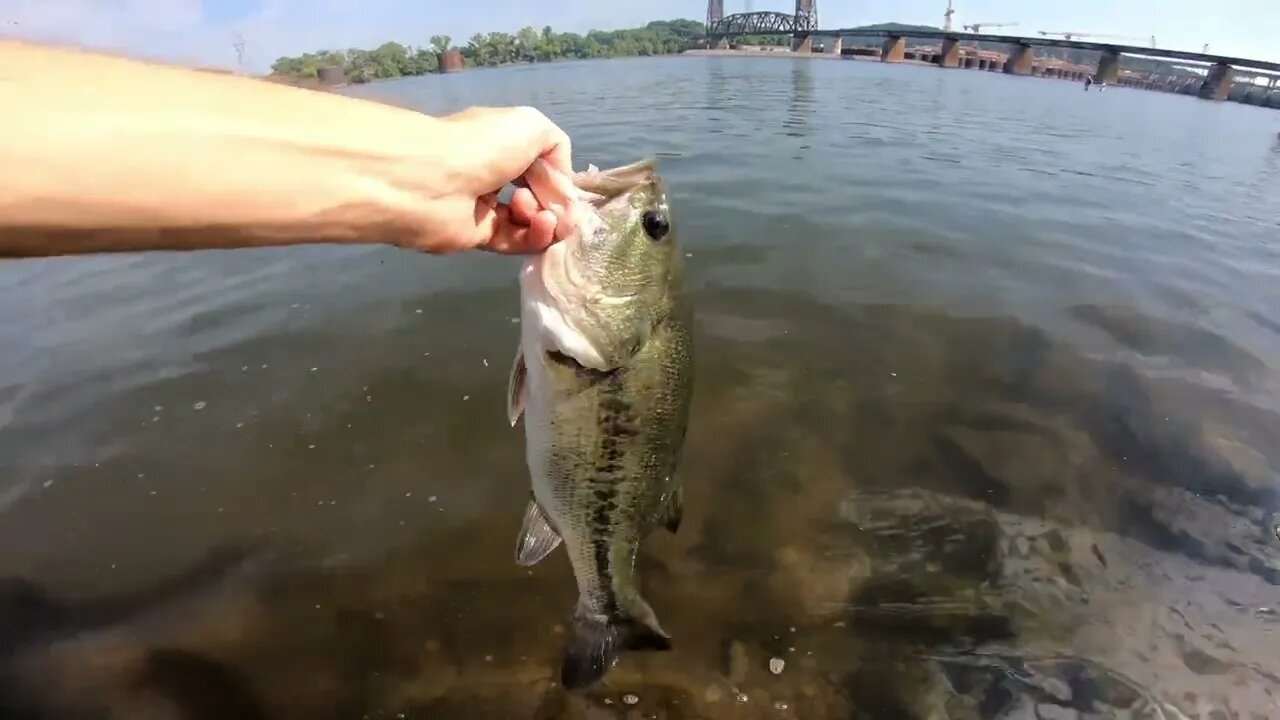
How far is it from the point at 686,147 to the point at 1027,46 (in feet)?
270

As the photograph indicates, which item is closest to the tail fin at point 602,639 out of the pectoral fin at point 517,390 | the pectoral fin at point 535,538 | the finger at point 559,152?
the pectoral fin at point 535,538

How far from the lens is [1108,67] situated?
76312 mm

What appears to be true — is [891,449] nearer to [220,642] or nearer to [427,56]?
[220,642]

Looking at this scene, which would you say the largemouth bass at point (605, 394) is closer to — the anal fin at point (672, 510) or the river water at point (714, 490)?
the anal fin at point (672, 510)

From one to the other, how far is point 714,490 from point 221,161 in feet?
15.6

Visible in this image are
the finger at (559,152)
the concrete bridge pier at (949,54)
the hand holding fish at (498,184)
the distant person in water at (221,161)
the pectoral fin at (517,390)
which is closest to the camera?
the distant person in water at (221,161)

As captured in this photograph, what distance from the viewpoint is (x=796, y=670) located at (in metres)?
4.09

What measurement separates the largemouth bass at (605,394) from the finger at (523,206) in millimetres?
159

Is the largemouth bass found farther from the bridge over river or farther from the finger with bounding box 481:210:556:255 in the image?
the bridge over river

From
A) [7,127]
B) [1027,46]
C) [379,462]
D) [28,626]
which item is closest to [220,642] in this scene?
[28,626]

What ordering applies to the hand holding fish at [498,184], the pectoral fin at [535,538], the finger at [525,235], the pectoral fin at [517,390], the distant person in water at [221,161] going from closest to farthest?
1. the distant person in water at [221,161]
2. the hand holding fish at [498,184]
3. the finger at [525,235]
4. the pectoral fin at [517,390]
5. the pectoral fin at [535,538]

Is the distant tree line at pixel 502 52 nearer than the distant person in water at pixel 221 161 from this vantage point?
No

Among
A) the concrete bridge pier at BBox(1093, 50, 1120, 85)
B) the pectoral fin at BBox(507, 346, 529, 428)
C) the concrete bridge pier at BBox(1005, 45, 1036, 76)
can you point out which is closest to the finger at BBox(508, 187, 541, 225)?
the pectoral fin at BBox(507, 346, 529, 428)

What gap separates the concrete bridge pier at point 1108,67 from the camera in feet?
245
